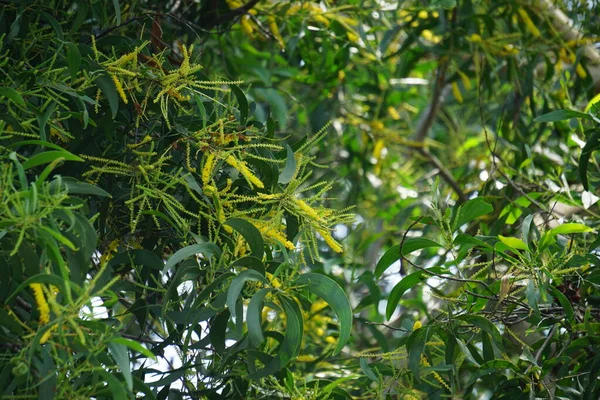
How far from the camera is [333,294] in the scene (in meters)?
0.97

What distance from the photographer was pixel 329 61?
2.10 meters

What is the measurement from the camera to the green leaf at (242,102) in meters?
1.10

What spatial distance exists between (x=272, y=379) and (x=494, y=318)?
1.02 feet

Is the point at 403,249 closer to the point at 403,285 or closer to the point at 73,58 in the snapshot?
the point at 403,285

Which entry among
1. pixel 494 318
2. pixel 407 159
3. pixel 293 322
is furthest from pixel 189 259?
pixel 407 159

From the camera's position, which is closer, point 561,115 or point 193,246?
point 193,246

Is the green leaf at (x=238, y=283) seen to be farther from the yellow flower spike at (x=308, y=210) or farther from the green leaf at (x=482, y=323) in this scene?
the green leaf at (x=482, y=323)

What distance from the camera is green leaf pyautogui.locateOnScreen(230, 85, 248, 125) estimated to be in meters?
1.10

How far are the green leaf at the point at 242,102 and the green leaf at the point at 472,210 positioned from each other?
0.30 m

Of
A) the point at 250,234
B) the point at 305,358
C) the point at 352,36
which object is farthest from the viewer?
the point at 352,36

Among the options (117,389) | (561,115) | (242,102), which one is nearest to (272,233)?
(242,102)

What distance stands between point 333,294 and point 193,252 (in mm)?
161

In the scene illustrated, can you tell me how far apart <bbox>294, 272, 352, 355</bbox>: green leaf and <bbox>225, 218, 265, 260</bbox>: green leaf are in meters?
0.05

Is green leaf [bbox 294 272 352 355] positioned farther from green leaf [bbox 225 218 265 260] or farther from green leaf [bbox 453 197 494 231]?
green leaf [bbox 453 197 494 231]
